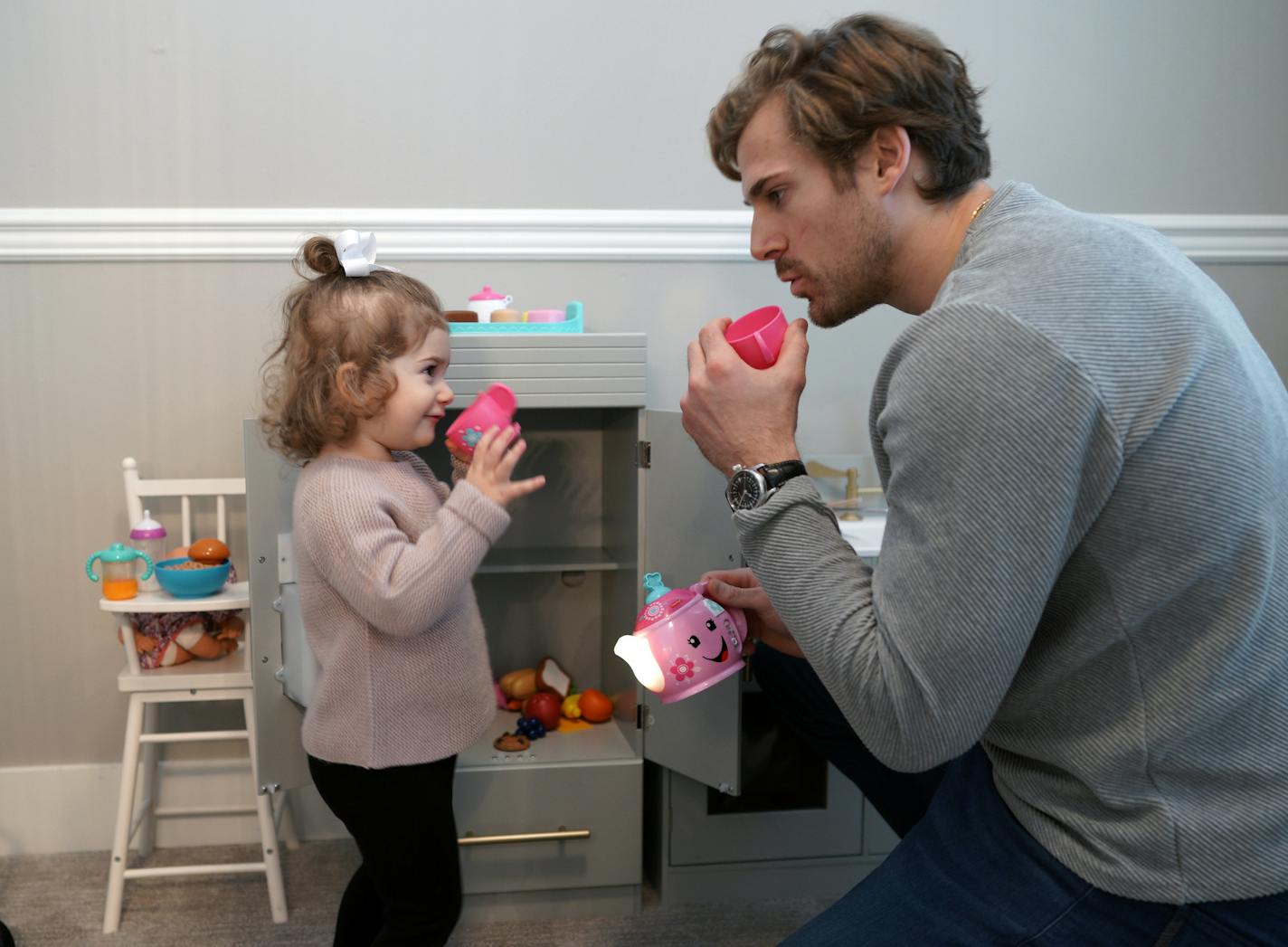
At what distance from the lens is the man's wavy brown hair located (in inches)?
42.1

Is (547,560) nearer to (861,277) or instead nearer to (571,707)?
(571,707)

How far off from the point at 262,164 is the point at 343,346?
792 millimetres

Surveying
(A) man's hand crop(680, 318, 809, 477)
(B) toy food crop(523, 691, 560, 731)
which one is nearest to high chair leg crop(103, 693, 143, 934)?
(B) toy food crop(523, 691, 560, 731)

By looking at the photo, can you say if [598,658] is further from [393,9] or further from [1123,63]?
[1123,63]

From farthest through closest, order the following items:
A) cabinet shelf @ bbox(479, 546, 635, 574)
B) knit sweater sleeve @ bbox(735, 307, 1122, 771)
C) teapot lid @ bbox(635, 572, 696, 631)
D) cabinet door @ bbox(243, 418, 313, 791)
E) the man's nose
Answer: cabinet shelf @ bbox(479, 546, 635, 574) < cabinet door @ bbox(243, 418, 313, 791) < teapot lid @ bbox(635, 572, 696, 631) < the man's nose < knit sweater sleeve @ bbox(735, 307, 1122, 771)

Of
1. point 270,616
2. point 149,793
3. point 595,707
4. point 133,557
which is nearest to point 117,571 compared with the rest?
point 133,557

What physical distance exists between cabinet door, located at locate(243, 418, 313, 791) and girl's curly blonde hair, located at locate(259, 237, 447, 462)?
228 millimetres

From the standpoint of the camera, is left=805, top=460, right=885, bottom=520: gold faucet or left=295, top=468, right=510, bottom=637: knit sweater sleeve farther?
left=805, top=460, right=885, bottom=520: gold faucet

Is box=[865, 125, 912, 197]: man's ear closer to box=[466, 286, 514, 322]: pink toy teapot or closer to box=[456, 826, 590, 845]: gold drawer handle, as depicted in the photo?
box=[466, 286, 514, 322]: pink toy teapot

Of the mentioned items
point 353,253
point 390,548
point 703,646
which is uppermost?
point 353,253

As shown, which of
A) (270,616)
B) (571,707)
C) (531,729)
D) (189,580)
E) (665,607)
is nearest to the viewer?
(665,607)

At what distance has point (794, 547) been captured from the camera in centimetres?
97

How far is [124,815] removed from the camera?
1.77 metres

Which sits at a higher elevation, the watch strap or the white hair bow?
the white hair bow
